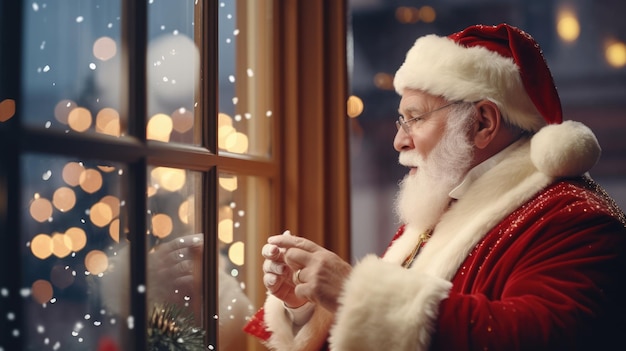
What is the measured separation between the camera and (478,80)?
1.62 m

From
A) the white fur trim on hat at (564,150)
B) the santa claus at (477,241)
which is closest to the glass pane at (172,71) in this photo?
the santa claus at (477,241)

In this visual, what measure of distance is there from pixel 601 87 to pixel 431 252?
5.90 feet

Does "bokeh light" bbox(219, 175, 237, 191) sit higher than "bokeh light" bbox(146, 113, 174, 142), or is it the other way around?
"bokeh light" bbox(146, 113, 174, 142)

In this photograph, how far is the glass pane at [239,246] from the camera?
5.35 feet

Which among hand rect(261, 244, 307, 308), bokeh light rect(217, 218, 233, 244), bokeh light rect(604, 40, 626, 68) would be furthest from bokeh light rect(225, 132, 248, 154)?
bokeh light rect(604, 40, 626, 68)

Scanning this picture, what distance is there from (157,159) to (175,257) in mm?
206

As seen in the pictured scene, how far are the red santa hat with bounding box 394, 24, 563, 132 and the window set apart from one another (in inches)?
16.7

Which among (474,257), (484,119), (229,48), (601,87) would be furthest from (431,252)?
(601,87)

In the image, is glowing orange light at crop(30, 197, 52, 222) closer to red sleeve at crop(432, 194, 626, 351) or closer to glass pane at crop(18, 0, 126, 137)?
glass pane at crop(18, 0, 126, 137)

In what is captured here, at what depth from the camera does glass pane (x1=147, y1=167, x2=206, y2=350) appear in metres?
1.27

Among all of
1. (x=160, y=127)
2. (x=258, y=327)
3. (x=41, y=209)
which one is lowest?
(x=258, y=327)

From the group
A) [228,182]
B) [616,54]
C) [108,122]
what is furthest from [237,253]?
[616,54]

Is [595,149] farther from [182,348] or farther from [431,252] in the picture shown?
[182,348]

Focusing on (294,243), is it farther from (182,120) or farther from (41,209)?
(41,209)
